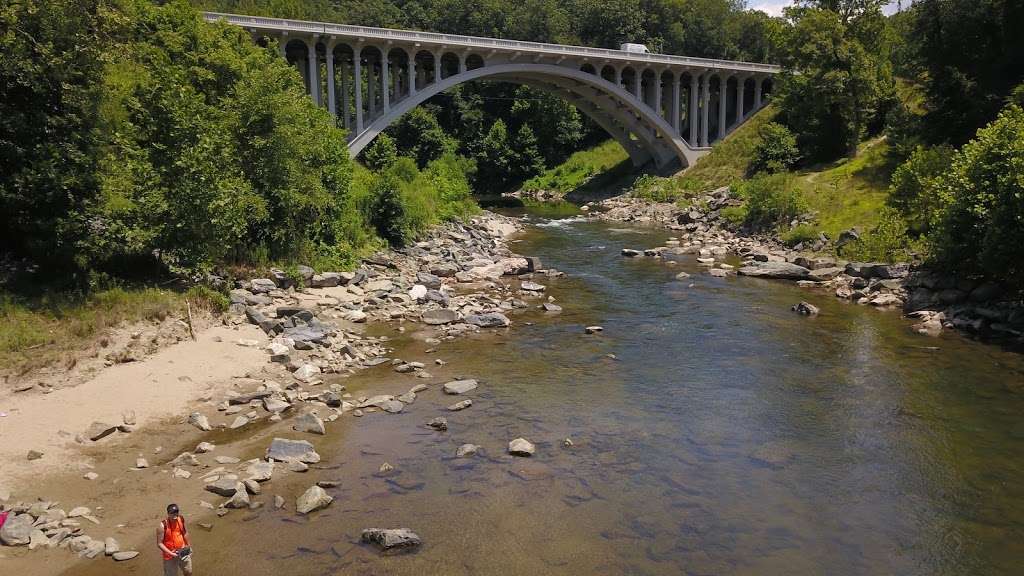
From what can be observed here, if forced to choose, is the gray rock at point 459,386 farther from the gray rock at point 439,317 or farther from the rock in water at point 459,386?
the gray rock at point 439,317

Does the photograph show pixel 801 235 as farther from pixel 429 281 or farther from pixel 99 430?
pixel 99 430

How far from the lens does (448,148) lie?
226 ft

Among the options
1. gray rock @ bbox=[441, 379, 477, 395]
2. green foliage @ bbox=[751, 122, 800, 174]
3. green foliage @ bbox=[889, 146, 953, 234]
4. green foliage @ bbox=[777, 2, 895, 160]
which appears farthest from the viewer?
green foliage @ bbox=[751, 122, 800, 174]

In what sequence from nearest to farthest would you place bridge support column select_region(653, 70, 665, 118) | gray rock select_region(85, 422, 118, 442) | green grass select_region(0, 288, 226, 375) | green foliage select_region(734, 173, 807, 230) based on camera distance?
gray rock select_region(85, 422, 118, 442), green grass select_region(0, 288, 226, 375), green foliage select_region(734, 173, 807, 230), bridge support column select_region(653, 70, 665, 118)

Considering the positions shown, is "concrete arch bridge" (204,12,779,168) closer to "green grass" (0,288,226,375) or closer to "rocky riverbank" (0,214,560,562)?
"rocky riverbank" (0,214,560,562)

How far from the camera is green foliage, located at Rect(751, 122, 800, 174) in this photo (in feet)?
160

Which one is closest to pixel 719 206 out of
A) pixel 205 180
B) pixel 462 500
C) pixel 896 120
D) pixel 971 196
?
pixel 896 120

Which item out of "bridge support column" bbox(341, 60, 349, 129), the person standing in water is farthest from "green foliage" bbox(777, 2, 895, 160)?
the person standing in water

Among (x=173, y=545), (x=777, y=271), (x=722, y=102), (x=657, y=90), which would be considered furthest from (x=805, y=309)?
(x=722, y=102)

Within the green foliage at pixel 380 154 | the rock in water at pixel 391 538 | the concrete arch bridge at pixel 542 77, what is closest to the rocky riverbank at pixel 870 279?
the green foliage at pixel 380 154

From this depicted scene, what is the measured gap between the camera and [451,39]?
47.1 m

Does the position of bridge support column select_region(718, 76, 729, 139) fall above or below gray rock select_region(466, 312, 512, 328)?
above

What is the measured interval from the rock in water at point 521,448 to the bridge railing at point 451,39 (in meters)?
31.0

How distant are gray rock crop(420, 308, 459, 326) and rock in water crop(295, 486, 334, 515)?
10.5 m
